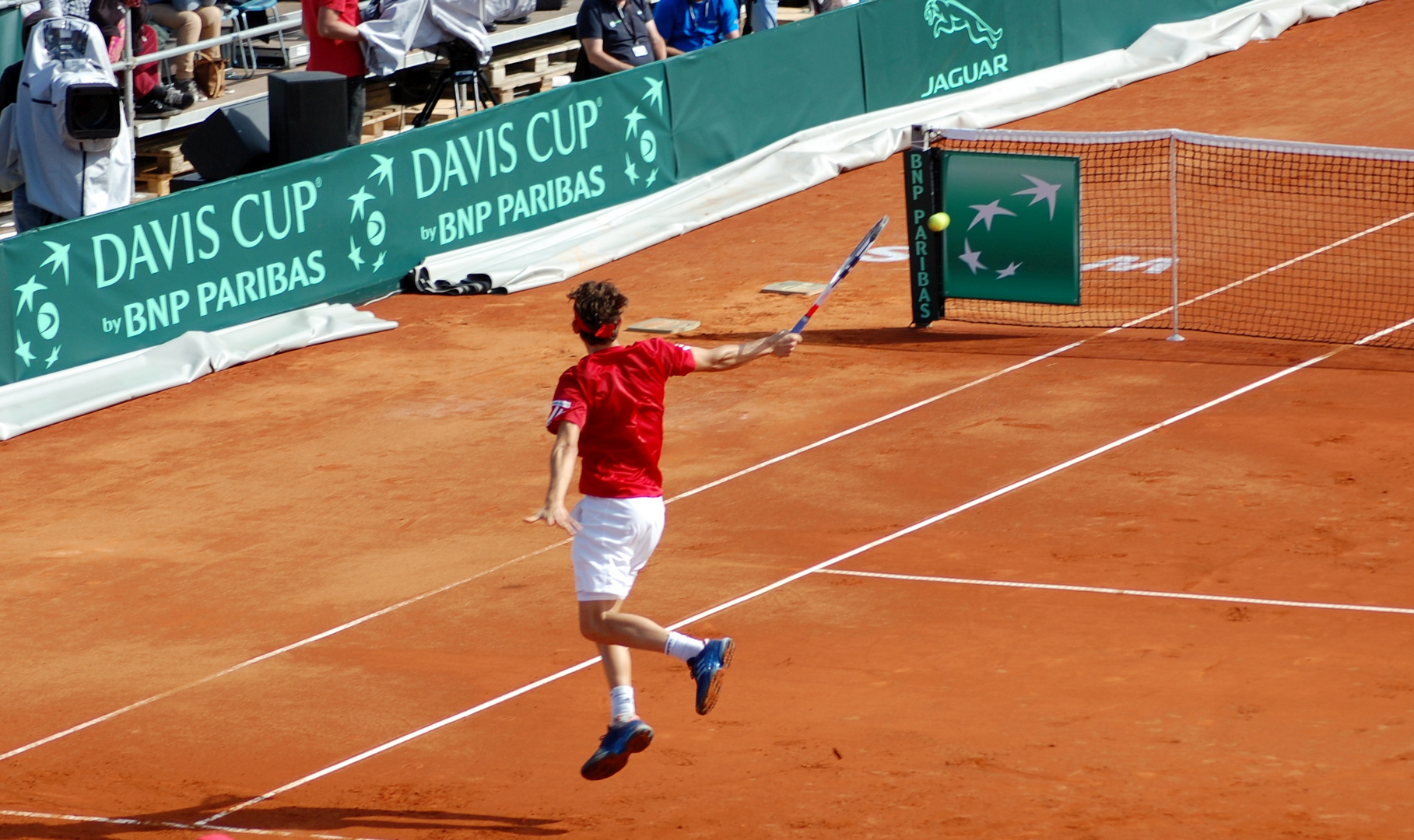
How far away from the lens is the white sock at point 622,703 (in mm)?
7223

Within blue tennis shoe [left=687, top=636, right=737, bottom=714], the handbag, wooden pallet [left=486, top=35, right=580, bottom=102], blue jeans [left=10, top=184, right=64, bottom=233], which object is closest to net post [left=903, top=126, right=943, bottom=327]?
blue tennis shoe [left=687, top=636, right=737, bottom=714]

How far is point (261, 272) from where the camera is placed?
1630cm

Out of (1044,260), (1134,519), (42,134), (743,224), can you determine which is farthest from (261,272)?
(1134,519)

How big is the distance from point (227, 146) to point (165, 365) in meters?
2.65

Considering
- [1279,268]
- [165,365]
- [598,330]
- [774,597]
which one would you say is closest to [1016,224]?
[1279,268]

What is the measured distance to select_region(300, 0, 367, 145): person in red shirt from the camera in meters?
18.0

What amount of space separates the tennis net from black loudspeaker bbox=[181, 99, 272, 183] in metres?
6.70

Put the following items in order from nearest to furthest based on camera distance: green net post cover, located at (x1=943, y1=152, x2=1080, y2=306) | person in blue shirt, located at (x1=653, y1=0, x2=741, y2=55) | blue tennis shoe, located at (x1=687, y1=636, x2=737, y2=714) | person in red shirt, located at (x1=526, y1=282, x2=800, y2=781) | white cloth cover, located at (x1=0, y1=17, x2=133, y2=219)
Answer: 1. person in red shirt, located at (x1=526, y1=282, x2=800, y2=781)
2. blue tennis shoe, located at (x1=687, y1=636, x2=737, y2=714)
3. green net post cover, located at (x1=943, y1=152, x2=1080, y2=306)
4. white cloth cover, located at (x1=0, y1=17, x2=133, y2=219)
5. person in blue shirt, located at (x1=653, y1=0, x2=741, y2=55)

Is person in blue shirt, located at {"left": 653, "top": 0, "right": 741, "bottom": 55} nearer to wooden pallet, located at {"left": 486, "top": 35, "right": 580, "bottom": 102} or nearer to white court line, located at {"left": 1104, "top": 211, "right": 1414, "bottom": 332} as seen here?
wooden pallet, located at {"left": 486, "top": 35, "right": 580, "bottom": 102}

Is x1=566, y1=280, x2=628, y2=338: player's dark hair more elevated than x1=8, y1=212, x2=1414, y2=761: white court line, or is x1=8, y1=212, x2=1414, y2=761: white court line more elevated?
x1=566, y1=280, x2=628, y2=338: player's dark hair

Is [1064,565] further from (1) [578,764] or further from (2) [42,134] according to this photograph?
(2) [42,134]

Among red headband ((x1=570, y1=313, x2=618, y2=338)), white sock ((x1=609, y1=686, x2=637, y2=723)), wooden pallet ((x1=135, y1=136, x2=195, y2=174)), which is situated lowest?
white sock ((x1=609, y1=686, x2=637, y2=723))

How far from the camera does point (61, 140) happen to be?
1562cm

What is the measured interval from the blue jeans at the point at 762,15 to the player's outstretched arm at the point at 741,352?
48.0 feet
